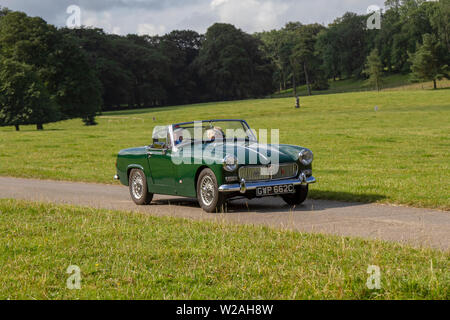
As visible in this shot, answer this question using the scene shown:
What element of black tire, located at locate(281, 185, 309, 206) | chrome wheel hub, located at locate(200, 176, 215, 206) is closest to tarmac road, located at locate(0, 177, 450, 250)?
black tire, located at locate(281, 185, 309, 206)

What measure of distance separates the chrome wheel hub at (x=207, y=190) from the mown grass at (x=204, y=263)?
1.71 metres

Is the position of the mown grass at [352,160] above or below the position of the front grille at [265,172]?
below

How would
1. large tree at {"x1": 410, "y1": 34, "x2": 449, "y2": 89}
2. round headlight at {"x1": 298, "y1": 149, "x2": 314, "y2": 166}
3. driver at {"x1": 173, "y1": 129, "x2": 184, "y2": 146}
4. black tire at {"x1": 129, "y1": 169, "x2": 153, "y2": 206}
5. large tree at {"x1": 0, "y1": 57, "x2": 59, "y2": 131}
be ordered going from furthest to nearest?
large tree at {"x1": 410, "y1": 34, "x2": 449, "y2": 89} → large tree at {"x1": 0, "y1": 57, "x2": 59, "y2": 131} → black tire at {"x1": 129, "y1": 169, "x2": 153, "y2": 206} → driver at {"x1": 173, "y1": 129, "x2": 184, "y2": 146} → round headlight at {"x1": 298, "y1": 149, "x2": 314, "y2": 166}

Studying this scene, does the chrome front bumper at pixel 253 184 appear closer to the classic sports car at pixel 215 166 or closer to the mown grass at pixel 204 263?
the classic sports car at pixel 215 166

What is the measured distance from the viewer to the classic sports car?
9.73 meters

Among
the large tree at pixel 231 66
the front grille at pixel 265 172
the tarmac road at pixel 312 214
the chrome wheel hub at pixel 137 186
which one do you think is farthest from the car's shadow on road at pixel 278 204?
the large tree at pixel 231 66

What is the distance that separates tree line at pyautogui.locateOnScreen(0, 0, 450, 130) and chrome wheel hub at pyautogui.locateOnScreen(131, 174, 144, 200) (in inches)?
1951

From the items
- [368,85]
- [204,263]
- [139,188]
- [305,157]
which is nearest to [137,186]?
[139,188]

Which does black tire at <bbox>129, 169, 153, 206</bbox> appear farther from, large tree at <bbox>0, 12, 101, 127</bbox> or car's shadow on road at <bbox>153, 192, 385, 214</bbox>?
large tree at <bbox>0, 12, 101, 127</bbox>

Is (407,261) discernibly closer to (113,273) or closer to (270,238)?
(270,238)

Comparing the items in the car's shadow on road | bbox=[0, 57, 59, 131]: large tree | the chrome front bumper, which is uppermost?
bbox=[0, 57, 59, 131]: large tree

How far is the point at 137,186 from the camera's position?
11.8 meters

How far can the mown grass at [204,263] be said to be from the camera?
4.68m
